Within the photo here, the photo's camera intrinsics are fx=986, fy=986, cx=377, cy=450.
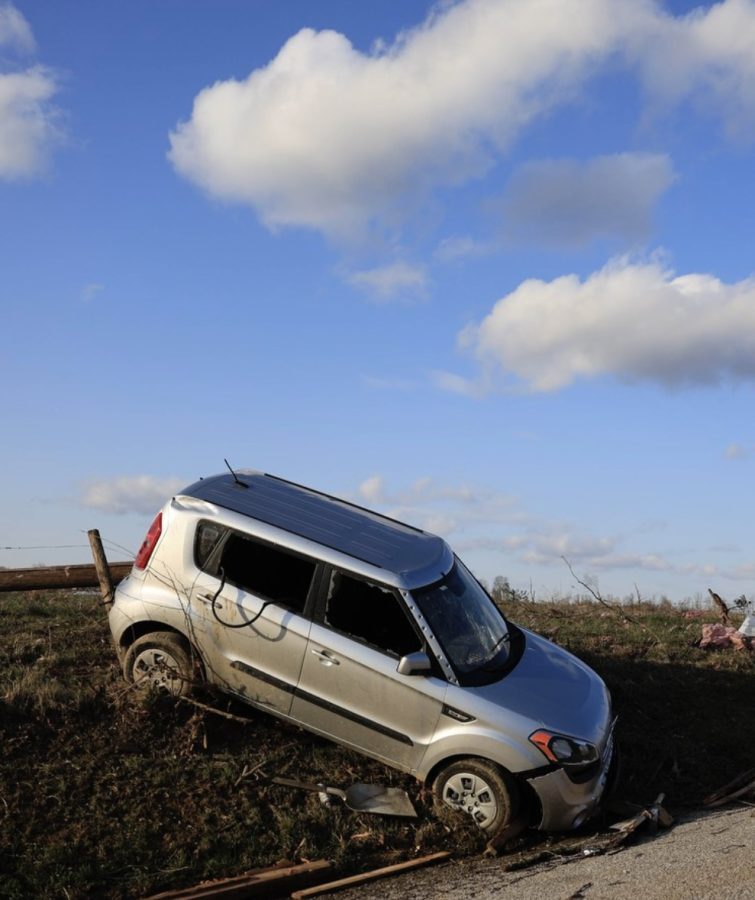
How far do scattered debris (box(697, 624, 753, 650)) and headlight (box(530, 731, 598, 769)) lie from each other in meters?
5.81

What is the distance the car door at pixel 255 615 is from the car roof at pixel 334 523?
320 millimetres

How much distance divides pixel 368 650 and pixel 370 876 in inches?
69.5

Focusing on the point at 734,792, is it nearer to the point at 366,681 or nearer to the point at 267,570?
the point at 366,681

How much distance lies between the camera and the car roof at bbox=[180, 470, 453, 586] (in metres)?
8.61

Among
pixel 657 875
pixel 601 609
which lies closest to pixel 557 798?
pixel 657 875

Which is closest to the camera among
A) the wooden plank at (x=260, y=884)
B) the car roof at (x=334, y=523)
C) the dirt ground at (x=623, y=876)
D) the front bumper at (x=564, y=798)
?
the dirt ground at (x=623, y=876)

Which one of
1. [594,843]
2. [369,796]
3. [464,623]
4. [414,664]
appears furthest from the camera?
[464,623]

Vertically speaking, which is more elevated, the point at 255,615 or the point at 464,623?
the point at 255,615

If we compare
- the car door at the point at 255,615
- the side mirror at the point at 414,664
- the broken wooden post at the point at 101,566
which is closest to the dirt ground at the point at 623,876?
the side mirror at the point at 414,664

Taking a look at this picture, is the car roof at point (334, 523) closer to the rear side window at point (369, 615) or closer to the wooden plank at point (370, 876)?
the rear side window at point (369, 615)

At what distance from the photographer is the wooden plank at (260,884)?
21.6ft

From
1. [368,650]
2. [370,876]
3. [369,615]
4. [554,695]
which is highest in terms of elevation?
[369,615]

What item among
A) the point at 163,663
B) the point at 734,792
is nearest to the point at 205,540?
the point at 163,663

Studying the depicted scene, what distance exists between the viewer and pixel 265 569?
858 centimetres
